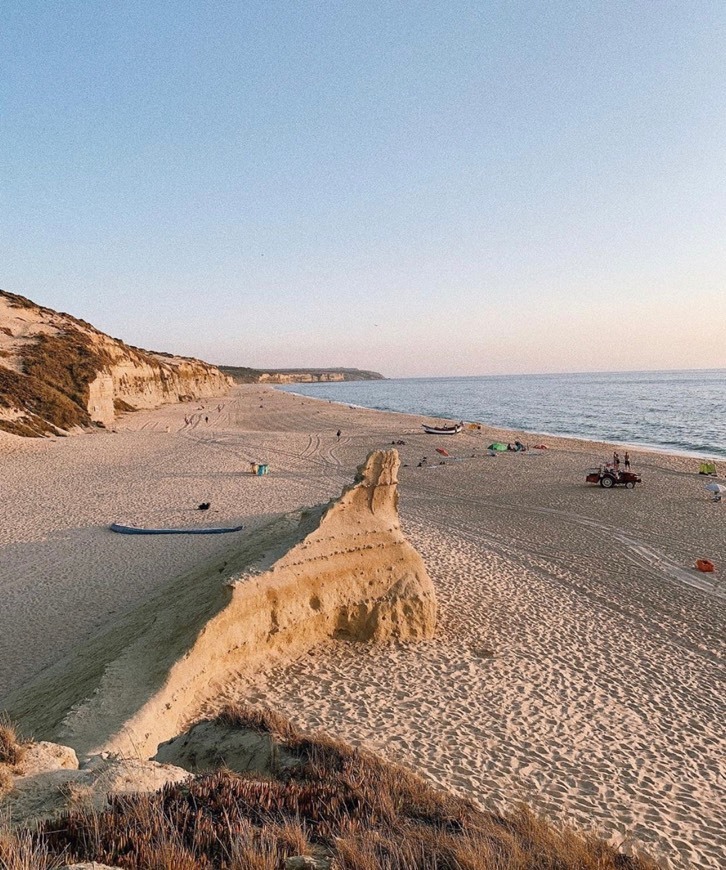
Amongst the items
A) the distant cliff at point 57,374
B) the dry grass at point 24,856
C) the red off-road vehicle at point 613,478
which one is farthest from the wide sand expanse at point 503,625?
the distant cliff at point 57,374

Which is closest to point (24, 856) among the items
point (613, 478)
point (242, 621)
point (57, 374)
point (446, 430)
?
point (242, 621)

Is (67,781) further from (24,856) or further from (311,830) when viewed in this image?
(311,830)

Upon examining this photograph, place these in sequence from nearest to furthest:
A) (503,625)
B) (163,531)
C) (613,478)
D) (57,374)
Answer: (503,625) < (163,531) < (613,478) < (57,374)

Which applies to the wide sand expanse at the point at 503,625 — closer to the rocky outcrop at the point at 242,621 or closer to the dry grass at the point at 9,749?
the rocky outcrop at the point at 242,621

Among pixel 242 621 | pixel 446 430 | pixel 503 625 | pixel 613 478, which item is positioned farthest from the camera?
pixel 446 430

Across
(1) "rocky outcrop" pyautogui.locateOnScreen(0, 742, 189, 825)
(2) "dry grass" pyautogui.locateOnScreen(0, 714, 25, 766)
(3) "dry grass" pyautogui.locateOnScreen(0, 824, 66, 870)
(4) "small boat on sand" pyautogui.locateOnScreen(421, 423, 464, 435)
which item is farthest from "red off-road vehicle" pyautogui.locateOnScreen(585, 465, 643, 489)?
(3) "dry grass" pyautogui.locateOnScreen(0, 824, 66, 870)

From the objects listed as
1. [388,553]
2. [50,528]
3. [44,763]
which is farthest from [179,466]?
[44,763]
